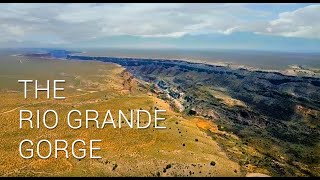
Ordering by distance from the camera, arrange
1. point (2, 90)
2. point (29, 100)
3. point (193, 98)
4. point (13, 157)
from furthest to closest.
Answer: point (193, 98) → point (2, 90) → point (29, 100) → point (13, 157)

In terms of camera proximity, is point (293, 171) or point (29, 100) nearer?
point (293, 171)

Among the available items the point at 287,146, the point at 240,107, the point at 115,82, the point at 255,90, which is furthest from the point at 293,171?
the point at 115,82

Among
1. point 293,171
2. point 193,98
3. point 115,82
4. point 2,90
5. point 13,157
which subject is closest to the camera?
point 13,157

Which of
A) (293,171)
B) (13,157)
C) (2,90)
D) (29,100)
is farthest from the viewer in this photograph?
(2,90)

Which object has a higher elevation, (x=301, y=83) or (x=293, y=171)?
(x=301, y=83)

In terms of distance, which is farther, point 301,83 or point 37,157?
point 301,83

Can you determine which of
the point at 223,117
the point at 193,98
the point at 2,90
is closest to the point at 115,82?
the point at 193,98

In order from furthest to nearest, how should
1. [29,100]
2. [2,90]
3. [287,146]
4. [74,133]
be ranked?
[2,90], [29,100], [287,146], [74,133]

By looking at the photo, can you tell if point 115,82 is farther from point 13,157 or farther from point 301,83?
point 13,157

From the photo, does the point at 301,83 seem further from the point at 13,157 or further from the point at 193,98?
the point at 13,157
